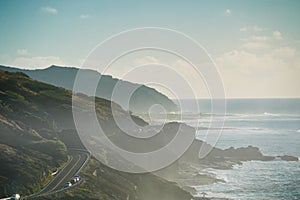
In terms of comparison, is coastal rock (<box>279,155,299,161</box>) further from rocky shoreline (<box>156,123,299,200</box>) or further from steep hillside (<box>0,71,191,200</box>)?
steep hillside (<box>0,71,191,200</box>)

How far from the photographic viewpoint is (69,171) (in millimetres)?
44094

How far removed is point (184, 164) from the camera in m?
87.6

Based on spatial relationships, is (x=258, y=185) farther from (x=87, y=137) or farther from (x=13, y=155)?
(x=13, y=155)

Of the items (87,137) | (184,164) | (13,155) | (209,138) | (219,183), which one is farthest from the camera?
(209,138)

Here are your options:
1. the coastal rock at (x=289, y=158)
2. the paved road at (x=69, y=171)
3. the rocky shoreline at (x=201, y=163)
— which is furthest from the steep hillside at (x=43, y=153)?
the coastal rock at (x=289, y=158)

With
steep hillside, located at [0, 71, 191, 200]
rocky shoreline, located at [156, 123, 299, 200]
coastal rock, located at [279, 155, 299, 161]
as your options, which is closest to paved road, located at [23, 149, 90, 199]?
steep hillside, located at [0, 71, 191, 200]

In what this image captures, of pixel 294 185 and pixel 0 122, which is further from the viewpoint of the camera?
pixel 294 185

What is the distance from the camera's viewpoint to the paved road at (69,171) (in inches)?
1459

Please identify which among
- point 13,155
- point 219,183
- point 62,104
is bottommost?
point 219,183

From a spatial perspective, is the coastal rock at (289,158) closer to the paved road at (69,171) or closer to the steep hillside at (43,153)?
the steep hillside at (43,153)

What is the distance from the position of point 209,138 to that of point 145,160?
8152cm

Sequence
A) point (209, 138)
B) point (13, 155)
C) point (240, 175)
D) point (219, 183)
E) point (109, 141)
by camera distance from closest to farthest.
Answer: point (13, 155) → point (109, 141) → point (219, 183) → point (240, 175) → point (209, 138)

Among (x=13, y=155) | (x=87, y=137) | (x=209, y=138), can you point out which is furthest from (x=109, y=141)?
(x=209, y=138)

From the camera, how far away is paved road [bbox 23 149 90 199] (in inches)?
1459
